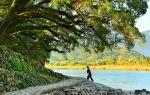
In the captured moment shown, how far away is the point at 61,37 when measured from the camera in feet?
149

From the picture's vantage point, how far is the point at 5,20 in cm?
3123

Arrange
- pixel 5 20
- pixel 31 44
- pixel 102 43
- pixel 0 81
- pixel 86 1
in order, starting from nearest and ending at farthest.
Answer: pixel 0 81, pixel 86 1, pixel 5 20, pixel 102 43, pixel 31 44

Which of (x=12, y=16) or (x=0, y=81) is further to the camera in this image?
(x=12, y=16)

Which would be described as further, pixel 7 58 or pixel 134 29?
pixel 134 29

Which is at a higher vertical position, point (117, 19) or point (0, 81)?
point (117, 19)

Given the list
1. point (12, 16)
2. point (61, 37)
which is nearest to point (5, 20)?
point (12, 16)

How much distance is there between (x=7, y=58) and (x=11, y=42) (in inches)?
550

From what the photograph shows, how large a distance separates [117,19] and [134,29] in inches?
89.2

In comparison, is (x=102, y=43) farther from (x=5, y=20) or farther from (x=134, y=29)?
(x=5, y=20)

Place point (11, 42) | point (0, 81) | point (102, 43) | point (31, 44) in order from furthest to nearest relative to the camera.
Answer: point (31, 44) < point (11, 42) < point (102, 43) < point (0, 81)

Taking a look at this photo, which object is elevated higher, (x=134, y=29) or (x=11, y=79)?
(x=134, y=29)

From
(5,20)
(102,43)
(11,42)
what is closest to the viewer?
(5,20)

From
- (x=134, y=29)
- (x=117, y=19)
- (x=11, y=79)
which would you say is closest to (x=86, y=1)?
(x=117, y=19)

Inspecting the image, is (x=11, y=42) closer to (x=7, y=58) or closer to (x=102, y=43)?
(x=102, y=43)
